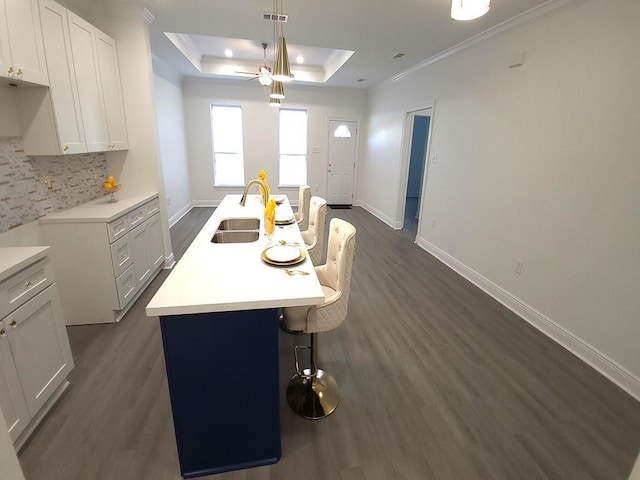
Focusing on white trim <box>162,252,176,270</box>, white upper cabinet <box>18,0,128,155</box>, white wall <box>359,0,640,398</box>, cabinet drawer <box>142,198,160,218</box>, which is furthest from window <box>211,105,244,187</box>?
white wall <box>359,0,640,398</box>

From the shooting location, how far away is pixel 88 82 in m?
2.75

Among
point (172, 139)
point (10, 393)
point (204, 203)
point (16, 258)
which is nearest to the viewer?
point (10, 393)

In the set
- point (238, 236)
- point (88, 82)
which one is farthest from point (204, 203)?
point (238, 236)

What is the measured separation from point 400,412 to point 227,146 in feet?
22.3

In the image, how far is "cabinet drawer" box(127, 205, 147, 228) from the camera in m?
2.95

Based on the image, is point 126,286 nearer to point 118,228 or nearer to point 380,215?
point 118,228

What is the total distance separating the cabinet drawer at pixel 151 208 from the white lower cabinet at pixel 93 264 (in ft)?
1.12

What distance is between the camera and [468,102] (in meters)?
3.75

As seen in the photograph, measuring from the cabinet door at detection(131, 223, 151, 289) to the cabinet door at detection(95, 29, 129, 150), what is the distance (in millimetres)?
883

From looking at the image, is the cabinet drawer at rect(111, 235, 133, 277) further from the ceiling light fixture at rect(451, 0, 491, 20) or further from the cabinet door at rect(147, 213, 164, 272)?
the ceiling light fixture at rect(451, 0, 491, 20)

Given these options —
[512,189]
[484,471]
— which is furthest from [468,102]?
[484,471]

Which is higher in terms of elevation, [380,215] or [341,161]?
[341,161]

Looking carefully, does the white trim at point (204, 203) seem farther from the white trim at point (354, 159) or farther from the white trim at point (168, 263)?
the white trim at point (168, 263)

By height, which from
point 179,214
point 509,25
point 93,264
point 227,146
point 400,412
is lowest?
point 400,412
